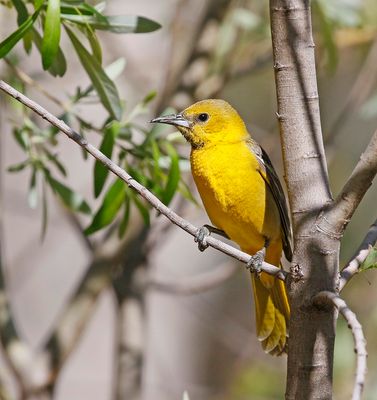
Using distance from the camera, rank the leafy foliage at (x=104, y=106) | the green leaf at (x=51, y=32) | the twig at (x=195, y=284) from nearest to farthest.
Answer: the green leaf at (x=51, y=32)
the leafy foliage at (x=104, y=106)
the twig at (x=195, y=284)

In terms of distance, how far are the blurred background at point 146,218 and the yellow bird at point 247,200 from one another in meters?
0.11

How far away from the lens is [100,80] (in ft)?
7.70

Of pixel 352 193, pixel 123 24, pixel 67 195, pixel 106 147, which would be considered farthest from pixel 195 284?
pixel 352 193

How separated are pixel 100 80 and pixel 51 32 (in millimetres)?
334

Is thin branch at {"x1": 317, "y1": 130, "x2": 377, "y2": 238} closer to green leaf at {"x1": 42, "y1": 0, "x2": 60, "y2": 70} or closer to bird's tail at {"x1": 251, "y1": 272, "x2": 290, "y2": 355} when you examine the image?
green leaf at {"x1": 42, "y1": 0, "x2": 60, "y2": 70}

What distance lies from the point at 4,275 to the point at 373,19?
2258 mm

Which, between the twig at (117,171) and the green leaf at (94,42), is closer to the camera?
the twig at (117,171)

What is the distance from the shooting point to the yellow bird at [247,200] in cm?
294

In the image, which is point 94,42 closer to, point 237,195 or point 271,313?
point 237,195

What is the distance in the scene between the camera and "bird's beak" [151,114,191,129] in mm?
2850

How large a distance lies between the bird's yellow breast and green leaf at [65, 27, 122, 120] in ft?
2.02

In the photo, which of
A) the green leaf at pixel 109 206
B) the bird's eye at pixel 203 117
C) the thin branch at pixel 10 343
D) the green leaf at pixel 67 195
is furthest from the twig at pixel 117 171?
the thin branch at pixel 10 343

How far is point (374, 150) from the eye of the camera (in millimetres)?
1715

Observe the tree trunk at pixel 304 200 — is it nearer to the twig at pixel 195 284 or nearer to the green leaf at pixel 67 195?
the green leaf at pixel 67 195
